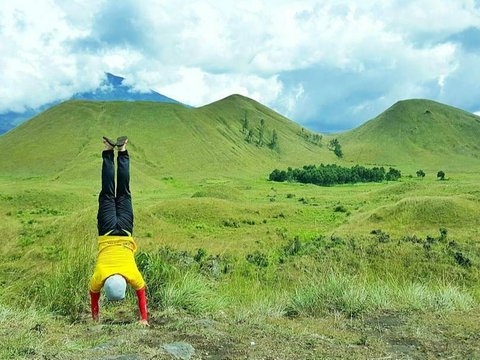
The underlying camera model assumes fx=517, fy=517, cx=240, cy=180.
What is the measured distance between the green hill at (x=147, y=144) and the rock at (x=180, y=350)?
10604cm

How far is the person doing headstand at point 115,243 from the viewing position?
6.91 meters

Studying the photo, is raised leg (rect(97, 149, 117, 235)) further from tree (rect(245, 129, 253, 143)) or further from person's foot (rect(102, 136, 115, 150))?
tree (rect(245, 129, 253, 143))

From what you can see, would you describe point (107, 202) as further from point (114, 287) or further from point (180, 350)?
point (180, 350)

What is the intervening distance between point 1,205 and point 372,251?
5096cm

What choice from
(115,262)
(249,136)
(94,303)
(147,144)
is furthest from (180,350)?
(249,136)

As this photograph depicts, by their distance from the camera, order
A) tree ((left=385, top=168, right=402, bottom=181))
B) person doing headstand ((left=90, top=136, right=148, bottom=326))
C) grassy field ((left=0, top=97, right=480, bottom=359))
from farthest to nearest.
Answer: tree ((left=385, top=168, right=402, bottom=181)) < person doing headstand ((left=90, top=136, right=148, bottom=326)) < grassy field ((left=0, top=97, right=480, bottom=359))

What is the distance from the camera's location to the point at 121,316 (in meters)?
7.89

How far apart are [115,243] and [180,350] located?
6.76 feet

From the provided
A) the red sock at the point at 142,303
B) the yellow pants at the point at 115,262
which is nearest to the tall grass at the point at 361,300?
the red sock at the point at 142,303

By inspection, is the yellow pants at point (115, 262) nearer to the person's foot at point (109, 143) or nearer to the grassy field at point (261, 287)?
the grassy field at point (261, 287)

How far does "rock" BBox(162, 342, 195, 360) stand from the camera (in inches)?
224

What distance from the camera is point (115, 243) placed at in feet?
23.8

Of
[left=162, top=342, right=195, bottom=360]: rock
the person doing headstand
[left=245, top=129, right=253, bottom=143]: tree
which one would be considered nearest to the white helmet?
the person doing headstand

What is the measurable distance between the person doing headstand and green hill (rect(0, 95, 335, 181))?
104 meters
